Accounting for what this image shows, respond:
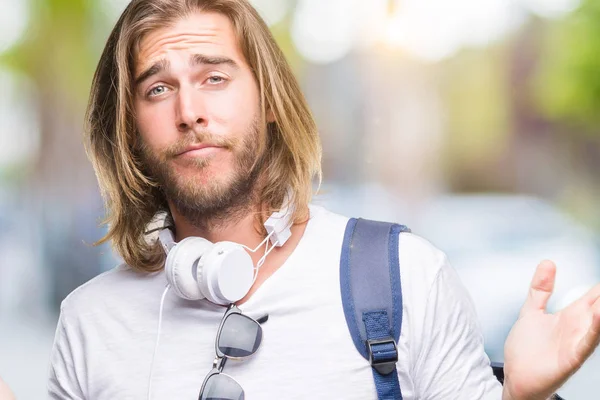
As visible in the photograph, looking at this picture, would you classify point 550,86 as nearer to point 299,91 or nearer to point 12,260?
point 12,260

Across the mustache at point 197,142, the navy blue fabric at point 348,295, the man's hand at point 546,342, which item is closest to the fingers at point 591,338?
the man's hand at point 546,342

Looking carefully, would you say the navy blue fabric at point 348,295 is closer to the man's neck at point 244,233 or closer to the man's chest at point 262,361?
the man's chest at point 262,361

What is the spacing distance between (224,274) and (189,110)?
1.28ft

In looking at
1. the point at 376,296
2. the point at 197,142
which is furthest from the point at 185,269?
the point at 376,296

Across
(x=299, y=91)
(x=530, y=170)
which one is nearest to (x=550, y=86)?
(x=530, y=170)

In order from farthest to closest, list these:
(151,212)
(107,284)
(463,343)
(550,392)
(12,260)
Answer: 1. (12,260)
2. (151,212)
3. (107,284)
4. (463,343)
5. (550,392)

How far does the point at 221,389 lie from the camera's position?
161cm

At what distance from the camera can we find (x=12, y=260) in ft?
26.4

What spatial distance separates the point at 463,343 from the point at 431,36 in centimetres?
739

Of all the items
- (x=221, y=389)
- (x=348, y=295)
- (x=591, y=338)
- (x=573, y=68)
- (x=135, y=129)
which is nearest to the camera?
(x=591, y=338)

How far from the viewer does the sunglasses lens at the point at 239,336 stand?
1.64m

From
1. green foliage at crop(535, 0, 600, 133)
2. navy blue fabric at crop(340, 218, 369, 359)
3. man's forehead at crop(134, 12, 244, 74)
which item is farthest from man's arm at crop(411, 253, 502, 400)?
green foliage at crop(535, 0, 600, 133)

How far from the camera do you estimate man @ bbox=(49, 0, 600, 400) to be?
168 cm

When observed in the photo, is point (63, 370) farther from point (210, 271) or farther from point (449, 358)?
point (449, 358)
